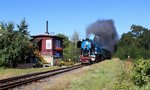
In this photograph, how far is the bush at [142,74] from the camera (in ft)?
57.9

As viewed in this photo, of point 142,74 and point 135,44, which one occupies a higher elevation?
point 135,44

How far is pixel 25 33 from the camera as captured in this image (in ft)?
153

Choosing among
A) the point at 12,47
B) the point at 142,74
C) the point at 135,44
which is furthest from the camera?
the point at 135,44

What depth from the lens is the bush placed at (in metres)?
17.7

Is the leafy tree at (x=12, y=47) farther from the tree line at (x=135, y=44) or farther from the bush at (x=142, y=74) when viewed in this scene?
the bush at (x=142, y=74)

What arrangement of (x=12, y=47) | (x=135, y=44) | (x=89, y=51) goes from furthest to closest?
(x=135, y=44)
(x=89, y=51)
(x=12, y=47)

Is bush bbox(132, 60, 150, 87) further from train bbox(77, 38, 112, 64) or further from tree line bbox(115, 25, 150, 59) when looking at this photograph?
tree line bbox(115, 25, 150, 59)

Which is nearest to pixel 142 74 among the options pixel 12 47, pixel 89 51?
pixel 12 47

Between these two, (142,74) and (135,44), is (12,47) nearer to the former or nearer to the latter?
(142,74)

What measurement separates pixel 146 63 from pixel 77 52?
5269cm

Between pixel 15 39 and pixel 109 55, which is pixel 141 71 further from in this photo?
pixel 109 55

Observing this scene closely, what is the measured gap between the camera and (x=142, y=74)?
59.9 ft

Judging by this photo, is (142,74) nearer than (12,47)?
Yes

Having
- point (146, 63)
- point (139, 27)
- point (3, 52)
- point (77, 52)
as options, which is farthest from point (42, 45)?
point (139, 27)
